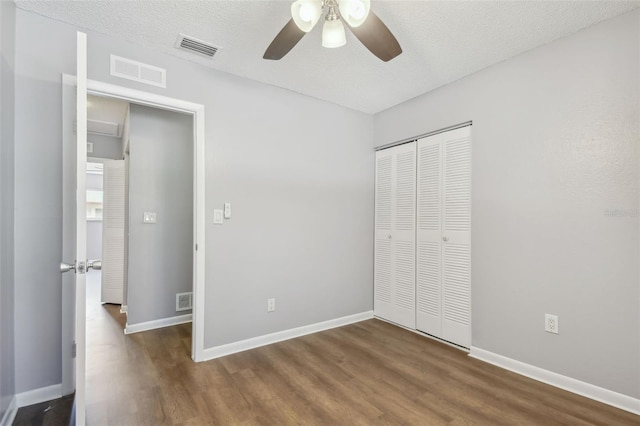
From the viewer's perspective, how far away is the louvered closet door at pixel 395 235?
10.8ft

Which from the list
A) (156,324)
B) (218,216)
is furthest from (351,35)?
(156,324)

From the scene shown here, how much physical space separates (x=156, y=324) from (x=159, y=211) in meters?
1.24

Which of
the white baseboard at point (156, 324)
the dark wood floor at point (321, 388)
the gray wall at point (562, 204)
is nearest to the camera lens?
the dark wood floor at point (321, 388)

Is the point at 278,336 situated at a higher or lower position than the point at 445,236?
lower

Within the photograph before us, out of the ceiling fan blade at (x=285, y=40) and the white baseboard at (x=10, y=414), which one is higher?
the ceiling fan blade at (x=285, y=40)

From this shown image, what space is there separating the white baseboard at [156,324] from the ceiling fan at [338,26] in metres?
3.00

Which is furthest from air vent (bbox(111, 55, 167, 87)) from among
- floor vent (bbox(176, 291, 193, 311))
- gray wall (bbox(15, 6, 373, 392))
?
floor vent (bbox(176, 291, 193, 311))

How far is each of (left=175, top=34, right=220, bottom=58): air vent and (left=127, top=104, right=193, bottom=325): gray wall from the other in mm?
1300

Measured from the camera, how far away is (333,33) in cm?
168

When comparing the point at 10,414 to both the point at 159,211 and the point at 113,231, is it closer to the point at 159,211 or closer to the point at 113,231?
the point at 159,211

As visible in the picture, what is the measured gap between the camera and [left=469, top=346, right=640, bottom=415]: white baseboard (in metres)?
1.88

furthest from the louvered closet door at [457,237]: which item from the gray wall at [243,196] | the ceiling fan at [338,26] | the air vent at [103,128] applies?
the air vent at [103,128]

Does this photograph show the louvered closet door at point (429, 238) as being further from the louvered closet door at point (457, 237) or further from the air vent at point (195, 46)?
the air vent at point (195, 46)

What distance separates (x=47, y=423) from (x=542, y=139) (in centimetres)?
373
